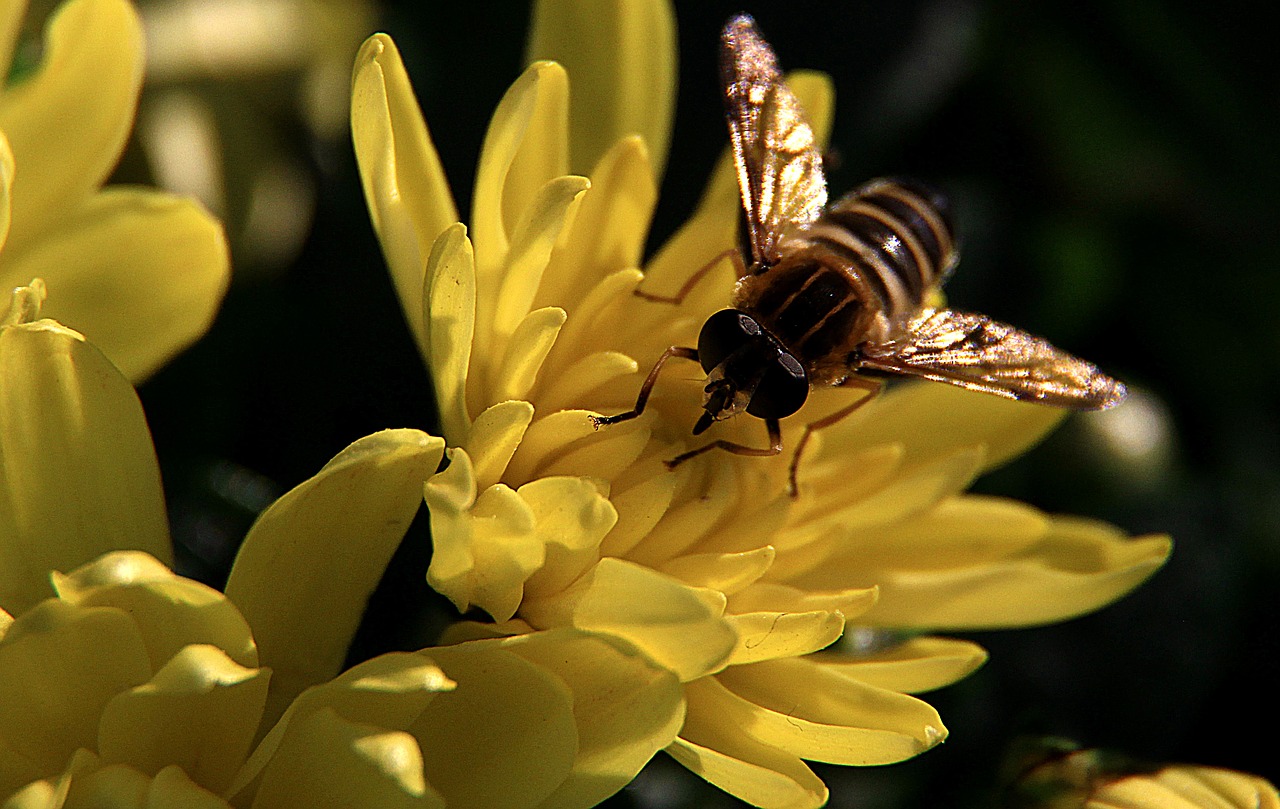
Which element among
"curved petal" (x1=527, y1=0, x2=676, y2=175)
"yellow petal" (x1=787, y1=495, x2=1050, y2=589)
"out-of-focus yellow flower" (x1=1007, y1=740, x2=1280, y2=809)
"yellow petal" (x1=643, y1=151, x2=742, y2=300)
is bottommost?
"out-of-focus yellow flower" (x1=1007, y1=740, x2=1280, y2=809)

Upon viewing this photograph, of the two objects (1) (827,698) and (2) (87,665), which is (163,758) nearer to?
(2) (87,665)

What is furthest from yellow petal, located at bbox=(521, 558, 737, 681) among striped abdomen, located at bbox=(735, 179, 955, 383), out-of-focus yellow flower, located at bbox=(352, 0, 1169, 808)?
striped abdomen, located at bbox=(735, 179, 955, 383)

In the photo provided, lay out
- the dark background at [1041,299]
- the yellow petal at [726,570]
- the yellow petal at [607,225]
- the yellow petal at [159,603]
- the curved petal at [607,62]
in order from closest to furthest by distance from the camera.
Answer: the yellow petal at [159,603] → the yellow petal at [726,570] → the yellow petal at [607,225] → the curved petal at [607,62] → the dark background at [1041,299]

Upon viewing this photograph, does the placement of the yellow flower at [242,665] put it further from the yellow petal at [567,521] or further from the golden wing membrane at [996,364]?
the golden wing membrane at [996,364]

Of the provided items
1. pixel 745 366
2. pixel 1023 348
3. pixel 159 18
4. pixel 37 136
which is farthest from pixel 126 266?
pixel 1023 348

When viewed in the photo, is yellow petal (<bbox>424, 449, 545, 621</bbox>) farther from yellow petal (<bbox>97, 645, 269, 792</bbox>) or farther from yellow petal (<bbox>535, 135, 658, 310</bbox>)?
yellow petal (<bbox>535, 135, 658, 310</bbox>)

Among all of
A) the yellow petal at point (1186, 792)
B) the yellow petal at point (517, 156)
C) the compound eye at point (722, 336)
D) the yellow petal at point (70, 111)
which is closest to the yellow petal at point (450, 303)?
the yellow petal at point (517, 156)

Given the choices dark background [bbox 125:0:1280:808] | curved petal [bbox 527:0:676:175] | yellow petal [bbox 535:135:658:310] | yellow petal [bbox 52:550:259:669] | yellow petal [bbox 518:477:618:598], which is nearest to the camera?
yellow petal [bbox 52:550:259:669]
